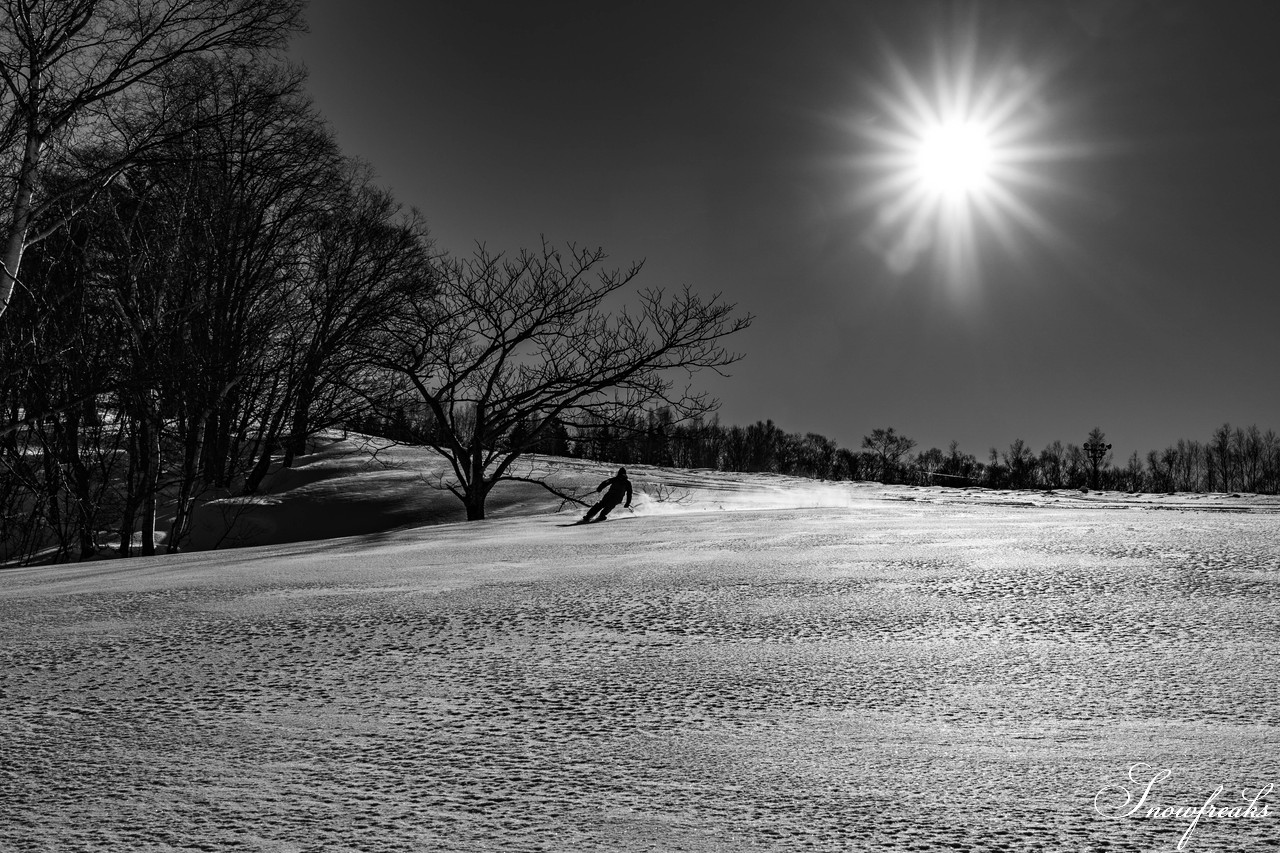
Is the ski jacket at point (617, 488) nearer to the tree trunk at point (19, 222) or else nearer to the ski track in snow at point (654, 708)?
the ski track in snow at point (654, 708)

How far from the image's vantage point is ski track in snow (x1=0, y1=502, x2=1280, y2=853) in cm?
142

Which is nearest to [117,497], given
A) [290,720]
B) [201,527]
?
[201,527]

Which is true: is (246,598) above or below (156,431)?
below

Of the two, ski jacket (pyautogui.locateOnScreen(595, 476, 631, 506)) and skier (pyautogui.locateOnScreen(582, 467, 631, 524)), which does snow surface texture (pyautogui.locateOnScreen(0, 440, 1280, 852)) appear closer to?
skier (pyautogui.locateOnScreen(582, 467, 631, 524))

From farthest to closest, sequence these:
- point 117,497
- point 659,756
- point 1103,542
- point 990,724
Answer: point 117,497 → point 1103,542 → point 990,724 → point 659,756

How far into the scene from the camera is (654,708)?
2076 mm

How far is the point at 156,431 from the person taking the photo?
1084 centimetres

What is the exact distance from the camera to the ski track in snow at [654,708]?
1415 mm

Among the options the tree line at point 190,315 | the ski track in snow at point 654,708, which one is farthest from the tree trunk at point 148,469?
the ski track in snow at point 654,708

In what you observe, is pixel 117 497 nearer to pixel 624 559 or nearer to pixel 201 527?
pixel 201 527

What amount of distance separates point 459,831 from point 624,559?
363 centimetres

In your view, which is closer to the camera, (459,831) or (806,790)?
(459,831)

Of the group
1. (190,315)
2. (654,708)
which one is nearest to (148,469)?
(190,315)

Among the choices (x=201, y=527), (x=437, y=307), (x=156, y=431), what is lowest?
(x=201, y=527)
